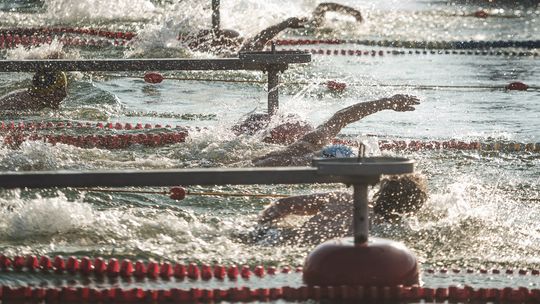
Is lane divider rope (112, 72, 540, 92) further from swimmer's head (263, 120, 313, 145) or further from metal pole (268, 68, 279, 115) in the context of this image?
swimmer's head (263, 120, 313, 145)

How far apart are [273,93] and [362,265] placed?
480 centimetres

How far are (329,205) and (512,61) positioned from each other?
10530 mm

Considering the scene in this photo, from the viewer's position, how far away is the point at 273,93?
29.9 ft

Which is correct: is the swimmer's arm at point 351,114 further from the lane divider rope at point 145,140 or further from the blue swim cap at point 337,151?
the lane divider rope at point 145,140

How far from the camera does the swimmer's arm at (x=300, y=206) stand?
237 inches

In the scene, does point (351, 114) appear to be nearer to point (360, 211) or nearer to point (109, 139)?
point (109, 139)

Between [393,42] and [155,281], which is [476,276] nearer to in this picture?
[155,281]

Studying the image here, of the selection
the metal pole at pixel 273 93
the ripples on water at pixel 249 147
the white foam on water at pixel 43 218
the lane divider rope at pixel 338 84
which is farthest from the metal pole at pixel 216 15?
the white foam on water at pixel 43 218

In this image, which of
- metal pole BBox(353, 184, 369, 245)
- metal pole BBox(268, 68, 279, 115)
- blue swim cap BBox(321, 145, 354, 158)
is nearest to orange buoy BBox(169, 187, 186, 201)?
blue swim cap BBox(321, 145, 354, 158)

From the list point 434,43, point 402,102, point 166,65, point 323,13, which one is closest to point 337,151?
point 402,102

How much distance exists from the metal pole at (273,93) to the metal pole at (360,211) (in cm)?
463

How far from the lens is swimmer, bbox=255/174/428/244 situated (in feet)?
19.0

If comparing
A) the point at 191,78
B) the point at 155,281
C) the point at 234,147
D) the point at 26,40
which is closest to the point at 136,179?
the point at 155,281

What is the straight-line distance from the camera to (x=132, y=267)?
5254mm
